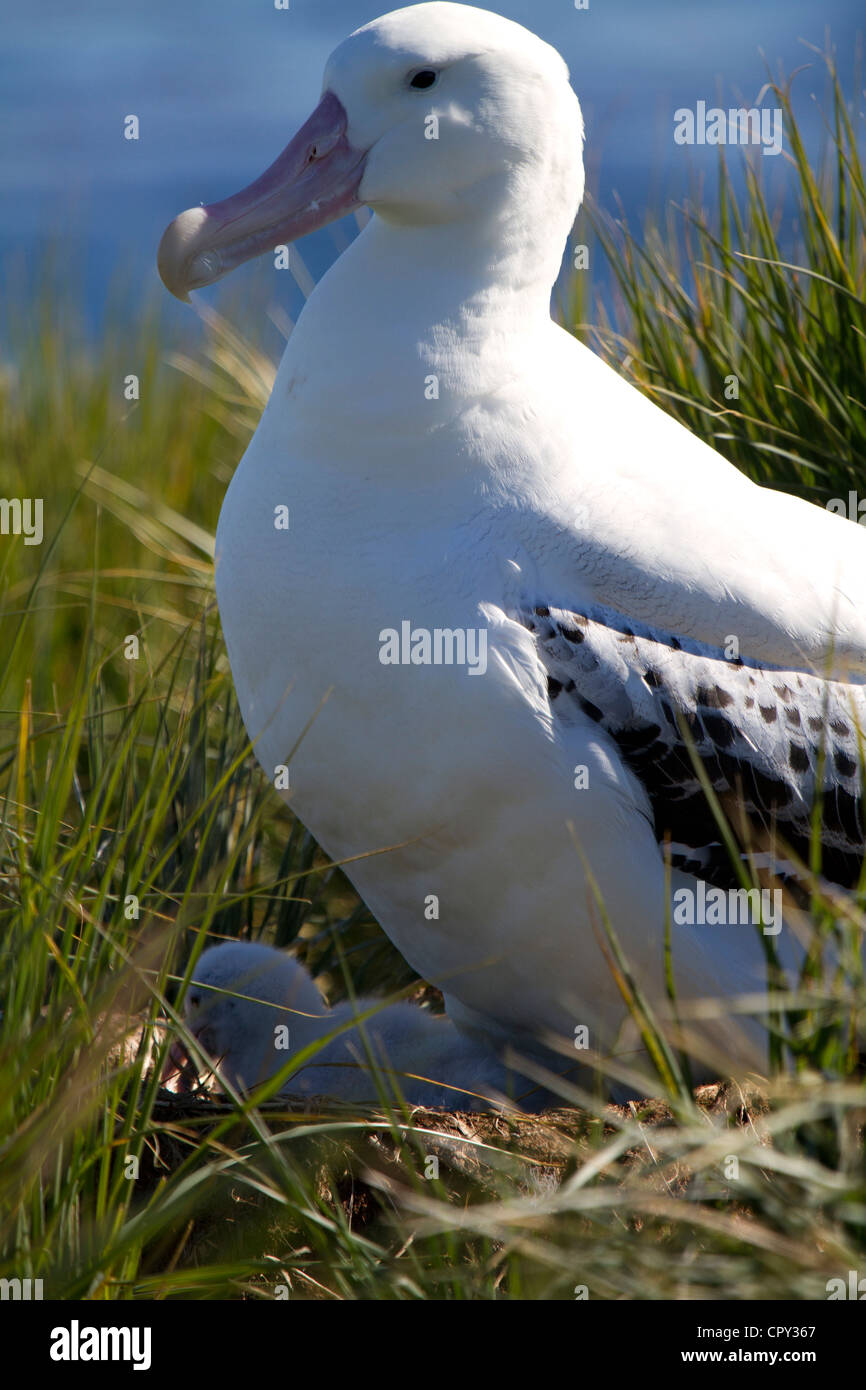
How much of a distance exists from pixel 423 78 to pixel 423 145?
177mm

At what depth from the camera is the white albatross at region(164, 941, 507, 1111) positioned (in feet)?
13.1

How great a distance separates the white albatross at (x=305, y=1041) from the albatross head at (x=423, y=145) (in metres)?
1.71

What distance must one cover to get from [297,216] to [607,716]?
4.69ft

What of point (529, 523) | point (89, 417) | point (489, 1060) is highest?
point (89, 417)

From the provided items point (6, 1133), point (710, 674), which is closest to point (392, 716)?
point (710, 674)

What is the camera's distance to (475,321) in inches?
141

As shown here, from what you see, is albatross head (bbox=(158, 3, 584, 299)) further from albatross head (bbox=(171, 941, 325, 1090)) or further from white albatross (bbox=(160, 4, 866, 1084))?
albatross head (bbox=(171, 941, 325, 1090))

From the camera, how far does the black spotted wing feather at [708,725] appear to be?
342cm

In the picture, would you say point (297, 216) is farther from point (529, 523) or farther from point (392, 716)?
point (392, 716)

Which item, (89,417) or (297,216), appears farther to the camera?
(89,417)
